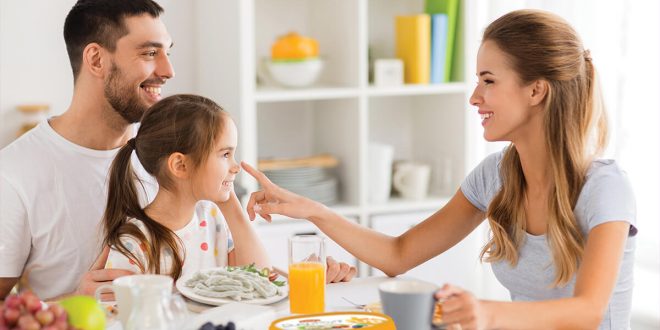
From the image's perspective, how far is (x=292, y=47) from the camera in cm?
324

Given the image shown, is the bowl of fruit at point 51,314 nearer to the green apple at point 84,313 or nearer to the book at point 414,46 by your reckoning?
the green apple at point 84,313

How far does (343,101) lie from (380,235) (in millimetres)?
1408

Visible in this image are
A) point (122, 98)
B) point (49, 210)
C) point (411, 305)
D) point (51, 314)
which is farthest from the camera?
point (122, 98)

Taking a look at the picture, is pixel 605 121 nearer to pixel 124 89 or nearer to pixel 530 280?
pixel 530 280

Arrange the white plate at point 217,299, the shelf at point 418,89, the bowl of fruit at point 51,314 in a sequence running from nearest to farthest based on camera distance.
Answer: the bowl of fruit at point 51,314 → the white plate at point 217,299 → the shelf at point 418,89

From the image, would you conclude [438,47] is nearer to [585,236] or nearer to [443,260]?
[443,260]

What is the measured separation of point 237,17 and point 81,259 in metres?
1.23

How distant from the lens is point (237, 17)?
308 cm

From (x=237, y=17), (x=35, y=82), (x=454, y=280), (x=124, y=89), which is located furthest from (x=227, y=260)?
(x=454, y=280)

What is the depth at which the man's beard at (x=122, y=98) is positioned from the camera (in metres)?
2.25

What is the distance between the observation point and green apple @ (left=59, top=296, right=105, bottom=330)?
127 centimetres

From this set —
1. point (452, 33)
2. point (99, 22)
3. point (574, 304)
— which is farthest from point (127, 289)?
point (452, 33)

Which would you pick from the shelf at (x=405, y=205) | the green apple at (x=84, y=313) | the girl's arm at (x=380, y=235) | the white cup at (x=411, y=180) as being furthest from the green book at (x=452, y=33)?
the green apple at (x=84, y=313)

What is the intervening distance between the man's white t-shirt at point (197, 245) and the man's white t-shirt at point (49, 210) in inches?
8.2
